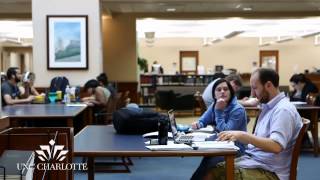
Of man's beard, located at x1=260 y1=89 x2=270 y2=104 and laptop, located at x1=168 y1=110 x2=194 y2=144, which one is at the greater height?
man's beard, located at x1=260 y1=89 x2=270 y2=104

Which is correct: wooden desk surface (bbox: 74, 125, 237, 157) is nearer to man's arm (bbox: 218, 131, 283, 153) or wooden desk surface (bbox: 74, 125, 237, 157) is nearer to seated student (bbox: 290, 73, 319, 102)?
man's arm (bbox: 218, 131, 283, 153)

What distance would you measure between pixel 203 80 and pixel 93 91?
7.36 m

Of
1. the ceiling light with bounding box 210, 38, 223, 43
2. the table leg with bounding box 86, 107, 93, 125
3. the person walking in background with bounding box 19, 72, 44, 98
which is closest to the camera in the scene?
the table leg with bounding box 86, 107, 93, 125

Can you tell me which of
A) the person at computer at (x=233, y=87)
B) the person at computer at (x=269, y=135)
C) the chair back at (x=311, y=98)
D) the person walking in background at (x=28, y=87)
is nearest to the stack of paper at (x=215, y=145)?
the person at computer at (x=269, y=135)

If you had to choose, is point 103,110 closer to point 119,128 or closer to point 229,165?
point 119,128

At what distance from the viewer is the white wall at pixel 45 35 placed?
810cm

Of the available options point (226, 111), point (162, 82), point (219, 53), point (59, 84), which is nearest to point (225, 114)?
point (226, 111)

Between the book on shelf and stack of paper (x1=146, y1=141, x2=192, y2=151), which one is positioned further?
stack of paper (x1=146, y1=141, x2=192, y2=151)

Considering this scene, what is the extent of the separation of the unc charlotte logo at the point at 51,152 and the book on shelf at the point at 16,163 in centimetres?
6

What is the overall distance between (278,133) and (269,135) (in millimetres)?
105

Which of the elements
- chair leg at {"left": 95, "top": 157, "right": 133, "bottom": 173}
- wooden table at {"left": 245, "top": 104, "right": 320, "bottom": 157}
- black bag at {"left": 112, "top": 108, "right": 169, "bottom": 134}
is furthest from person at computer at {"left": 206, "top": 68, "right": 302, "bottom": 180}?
wooden table at {"left": 245, "top": 104, "right": 320, "bottom": 157}

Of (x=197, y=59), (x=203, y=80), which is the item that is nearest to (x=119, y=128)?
(x=203, y=80)

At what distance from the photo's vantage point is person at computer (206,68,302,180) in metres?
2.64

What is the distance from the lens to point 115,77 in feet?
40.8
